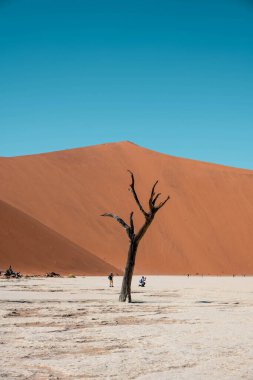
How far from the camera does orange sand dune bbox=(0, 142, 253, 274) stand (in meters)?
60.0

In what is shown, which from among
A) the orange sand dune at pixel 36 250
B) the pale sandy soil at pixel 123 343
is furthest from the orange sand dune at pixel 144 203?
the pale sandy soil at pixel 123 343

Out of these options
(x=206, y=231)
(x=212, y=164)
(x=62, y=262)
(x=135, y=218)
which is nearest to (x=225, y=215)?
(x=206, y=231)

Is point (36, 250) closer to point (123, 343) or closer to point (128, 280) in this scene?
point (128, 280)

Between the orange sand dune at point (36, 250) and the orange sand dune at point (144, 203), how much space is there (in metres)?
10.5

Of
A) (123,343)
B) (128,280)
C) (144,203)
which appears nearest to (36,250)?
(128,280)

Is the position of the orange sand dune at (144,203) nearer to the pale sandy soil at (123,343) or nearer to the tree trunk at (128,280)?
the tree trunk at (128,280)

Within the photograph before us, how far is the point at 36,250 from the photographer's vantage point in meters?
41.7

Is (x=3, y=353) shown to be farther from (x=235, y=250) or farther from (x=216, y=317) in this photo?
(x=235, y=250)

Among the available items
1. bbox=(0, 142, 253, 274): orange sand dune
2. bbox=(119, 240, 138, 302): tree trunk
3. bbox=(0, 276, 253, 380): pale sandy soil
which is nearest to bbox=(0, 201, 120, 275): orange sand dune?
bbox=(0, 142, 253, 274): orange sand dune

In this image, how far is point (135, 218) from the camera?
6719 cm

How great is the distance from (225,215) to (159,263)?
17.7 m

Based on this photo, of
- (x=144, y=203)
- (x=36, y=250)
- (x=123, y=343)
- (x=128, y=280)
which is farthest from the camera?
(x=144, y=203)

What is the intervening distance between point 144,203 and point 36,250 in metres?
30.6

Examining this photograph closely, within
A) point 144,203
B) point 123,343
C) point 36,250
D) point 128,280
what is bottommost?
point 123,343
